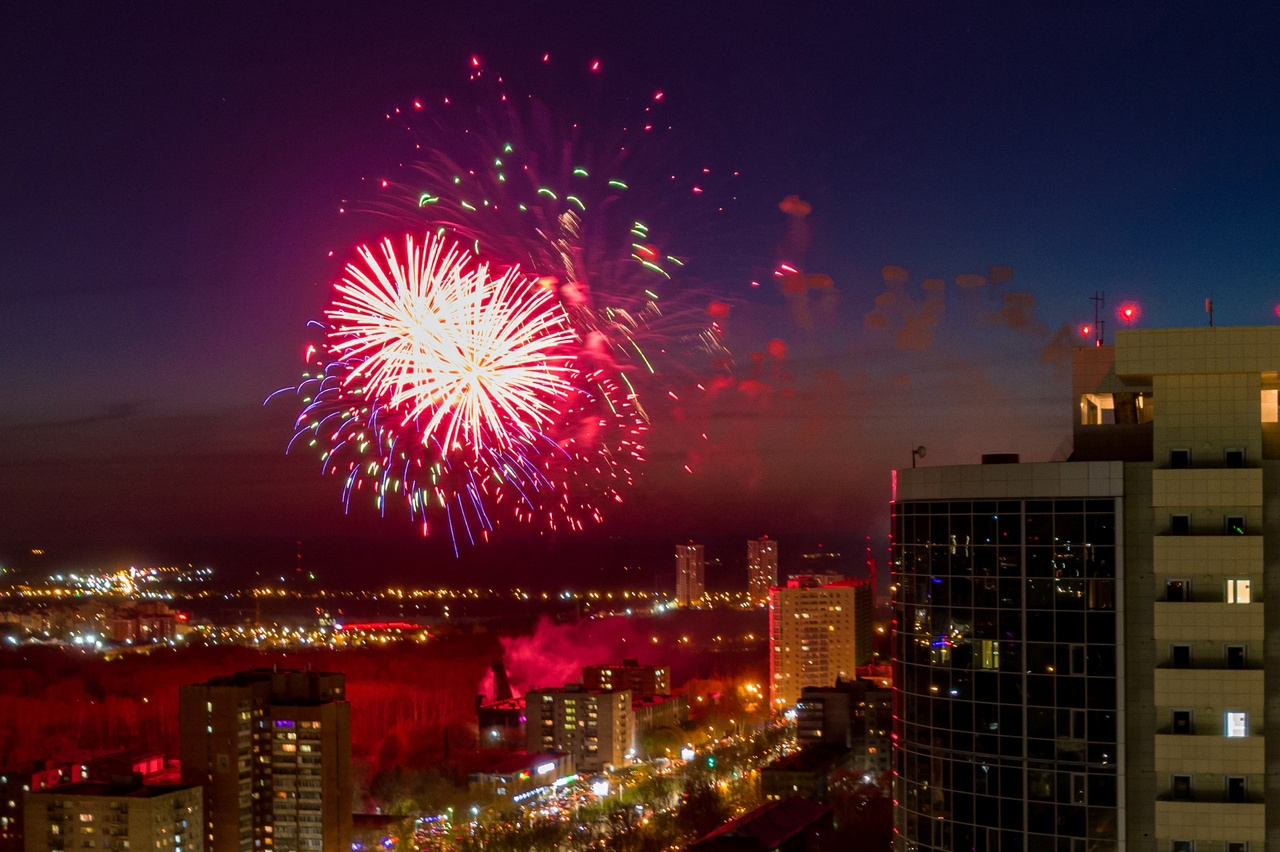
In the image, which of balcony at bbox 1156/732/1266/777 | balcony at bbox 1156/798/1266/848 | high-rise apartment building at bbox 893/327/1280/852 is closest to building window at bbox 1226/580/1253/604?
high-rise apartment building at bbox 893/327/1280/852

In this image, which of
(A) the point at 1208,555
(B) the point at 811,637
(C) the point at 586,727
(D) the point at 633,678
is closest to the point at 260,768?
(C) the point at 586,727

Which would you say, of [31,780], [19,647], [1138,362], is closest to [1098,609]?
[1138,362]

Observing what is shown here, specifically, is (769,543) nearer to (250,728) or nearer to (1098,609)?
(250,728)

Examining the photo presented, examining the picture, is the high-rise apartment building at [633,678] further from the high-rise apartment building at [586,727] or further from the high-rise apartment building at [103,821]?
the high-rise apartment building at [103,821]

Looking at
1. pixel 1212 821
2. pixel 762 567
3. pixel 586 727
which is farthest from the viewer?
pixel 762 567

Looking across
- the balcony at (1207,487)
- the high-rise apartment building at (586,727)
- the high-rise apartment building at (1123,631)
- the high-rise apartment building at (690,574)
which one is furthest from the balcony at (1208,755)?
the high-rise apartment building at (690,574)

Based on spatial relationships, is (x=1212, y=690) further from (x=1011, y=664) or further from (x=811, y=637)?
(x=811, y=637)
